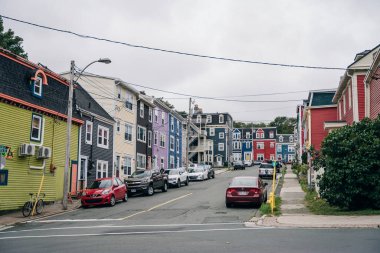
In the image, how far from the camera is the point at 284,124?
125 m

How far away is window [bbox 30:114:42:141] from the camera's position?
24.5 m

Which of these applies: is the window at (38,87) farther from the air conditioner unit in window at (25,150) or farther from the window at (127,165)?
the window at (127,165)

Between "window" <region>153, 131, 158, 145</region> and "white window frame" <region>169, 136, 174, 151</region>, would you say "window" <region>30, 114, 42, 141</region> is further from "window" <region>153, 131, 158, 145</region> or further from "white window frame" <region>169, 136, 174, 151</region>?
"white window frame" <region>169, 136, 174, 151</region>

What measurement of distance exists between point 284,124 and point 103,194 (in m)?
106

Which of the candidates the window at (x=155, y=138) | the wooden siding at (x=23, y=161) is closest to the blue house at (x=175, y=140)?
the window at (x=155, y=138)

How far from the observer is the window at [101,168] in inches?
Answer: 1313

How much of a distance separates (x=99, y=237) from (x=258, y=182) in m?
11.0

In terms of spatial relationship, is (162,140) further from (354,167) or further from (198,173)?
(354,167)

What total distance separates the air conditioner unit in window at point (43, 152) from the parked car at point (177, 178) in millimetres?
13049

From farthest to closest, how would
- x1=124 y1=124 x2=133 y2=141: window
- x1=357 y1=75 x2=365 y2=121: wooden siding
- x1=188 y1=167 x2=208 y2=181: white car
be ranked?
x1=188 y1=167 x2=208 y2=181: white car < x1=124 y1=124 x2=133 y2=141: window < x1=357 y1=75 x2=365 y2=121: wooden siding

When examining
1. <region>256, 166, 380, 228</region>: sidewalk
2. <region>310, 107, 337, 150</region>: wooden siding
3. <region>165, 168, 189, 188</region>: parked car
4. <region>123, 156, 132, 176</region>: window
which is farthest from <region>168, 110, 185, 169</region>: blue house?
<region>256, 166, 380, 228</region>: sidewalk

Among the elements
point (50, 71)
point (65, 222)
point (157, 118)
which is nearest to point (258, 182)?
point (65, 222)

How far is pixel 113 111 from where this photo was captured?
37594 millimetres

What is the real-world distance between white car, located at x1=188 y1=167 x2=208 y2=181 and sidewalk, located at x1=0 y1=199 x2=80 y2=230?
19600 mm
